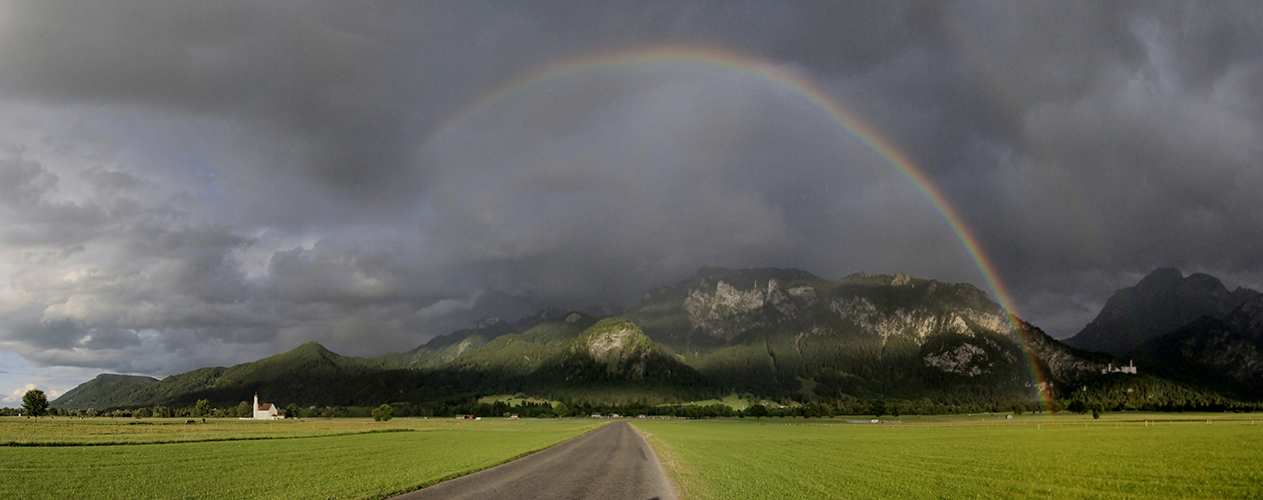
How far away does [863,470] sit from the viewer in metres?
41.2

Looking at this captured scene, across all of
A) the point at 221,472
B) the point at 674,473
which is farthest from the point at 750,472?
the point at 221,472

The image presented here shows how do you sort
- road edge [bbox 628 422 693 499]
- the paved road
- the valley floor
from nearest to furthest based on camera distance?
the paved road → the valley floor → road edge [bbox 628 422 693 499]

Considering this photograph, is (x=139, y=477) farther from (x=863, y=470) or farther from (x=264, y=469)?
(x=863, y=470)

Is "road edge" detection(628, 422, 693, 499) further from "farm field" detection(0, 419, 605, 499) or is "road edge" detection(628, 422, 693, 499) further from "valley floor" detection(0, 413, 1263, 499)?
"farm field" detection(0, 419, 605, 499)

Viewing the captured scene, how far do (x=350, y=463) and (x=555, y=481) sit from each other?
20.7 meters

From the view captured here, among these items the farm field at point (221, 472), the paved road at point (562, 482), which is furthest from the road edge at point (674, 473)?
the farm field at point (221, 472)

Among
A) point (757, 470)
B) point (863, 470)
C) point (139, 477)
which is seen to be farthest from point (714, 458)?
point (139, 477)

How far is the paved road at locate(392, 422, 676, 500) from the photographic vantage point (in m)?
28.8

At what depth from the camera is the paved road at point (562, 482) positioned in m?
28.8

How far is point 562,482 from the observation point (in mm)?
34062

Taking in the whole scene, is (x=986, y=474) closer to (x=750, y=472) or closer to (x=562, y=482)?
(x=750, y=472)

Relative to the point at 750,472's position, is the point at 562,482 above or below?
above

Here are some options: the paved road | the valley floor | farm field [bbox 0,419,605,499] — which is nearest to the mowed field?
the valley floor

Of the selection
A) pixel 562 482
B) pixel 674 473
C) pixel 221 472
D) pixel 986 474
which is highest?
pixel 221 472
